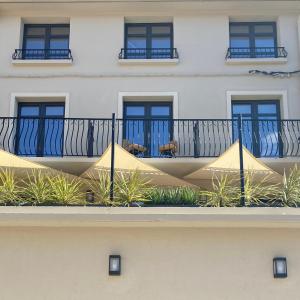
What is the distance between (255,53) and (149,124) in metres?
3.99

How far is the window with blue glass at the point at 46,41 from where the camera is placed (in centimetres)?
1739

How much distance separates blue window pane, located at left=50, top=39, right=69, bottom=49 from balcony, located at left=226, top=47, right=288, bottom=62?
505 cm

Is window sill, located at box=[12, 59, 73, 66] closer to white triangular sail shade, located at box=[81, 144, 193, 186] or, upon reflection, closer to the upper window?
white triangular sail shade, located at box=[81, 144, 193, 186]

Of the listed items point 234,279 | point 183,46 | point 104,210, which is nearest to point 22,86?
point 183,46

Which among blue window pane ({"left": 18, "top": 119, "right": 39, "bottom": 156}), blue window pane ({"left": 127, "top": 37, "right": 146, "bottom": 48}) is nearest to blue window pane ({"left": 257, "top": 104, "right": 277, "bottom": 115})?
blue window pane ({"left": 127, "top": 37, "right": 146, "bottom": 48})

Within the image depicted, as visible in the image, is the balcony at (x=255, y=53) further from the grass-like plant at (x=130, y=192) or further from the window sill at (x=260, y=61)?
the grass-like plant at (x=130, y=192)

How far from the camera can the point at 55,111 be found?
1712 centimetres

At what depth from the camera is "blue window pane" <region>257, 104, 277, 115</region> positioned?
16.9 m

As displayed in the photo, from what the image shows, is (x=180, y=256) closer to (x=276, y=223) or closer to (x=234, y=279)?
(x=234, y=279)

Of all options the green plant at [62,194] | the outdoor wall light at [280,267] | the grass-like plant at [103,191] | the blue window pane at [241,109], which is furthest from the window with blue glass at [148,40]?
the outdoor wall light at [280,267]

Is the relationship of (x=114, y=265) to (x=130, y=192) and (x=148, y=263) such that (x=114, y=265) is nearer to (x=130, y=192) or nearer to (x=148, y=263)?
(x=148, y=263)

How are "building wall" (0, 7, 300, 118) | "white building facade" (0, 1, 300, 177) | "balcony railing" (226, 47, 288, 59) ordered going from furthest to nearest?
1. "balcony railing" (226, 47, 288, 59)
2. "building wall" (0, 7, 300, 118)
3. "white building facade" (0, 1, 300, 177)

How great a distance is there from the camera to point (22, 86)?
16.9m

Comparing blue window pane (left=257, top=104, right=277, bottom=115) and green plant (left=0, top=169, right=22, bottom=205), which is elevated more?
blue window pane (left=257, top=104, right=277, bottom=115)
